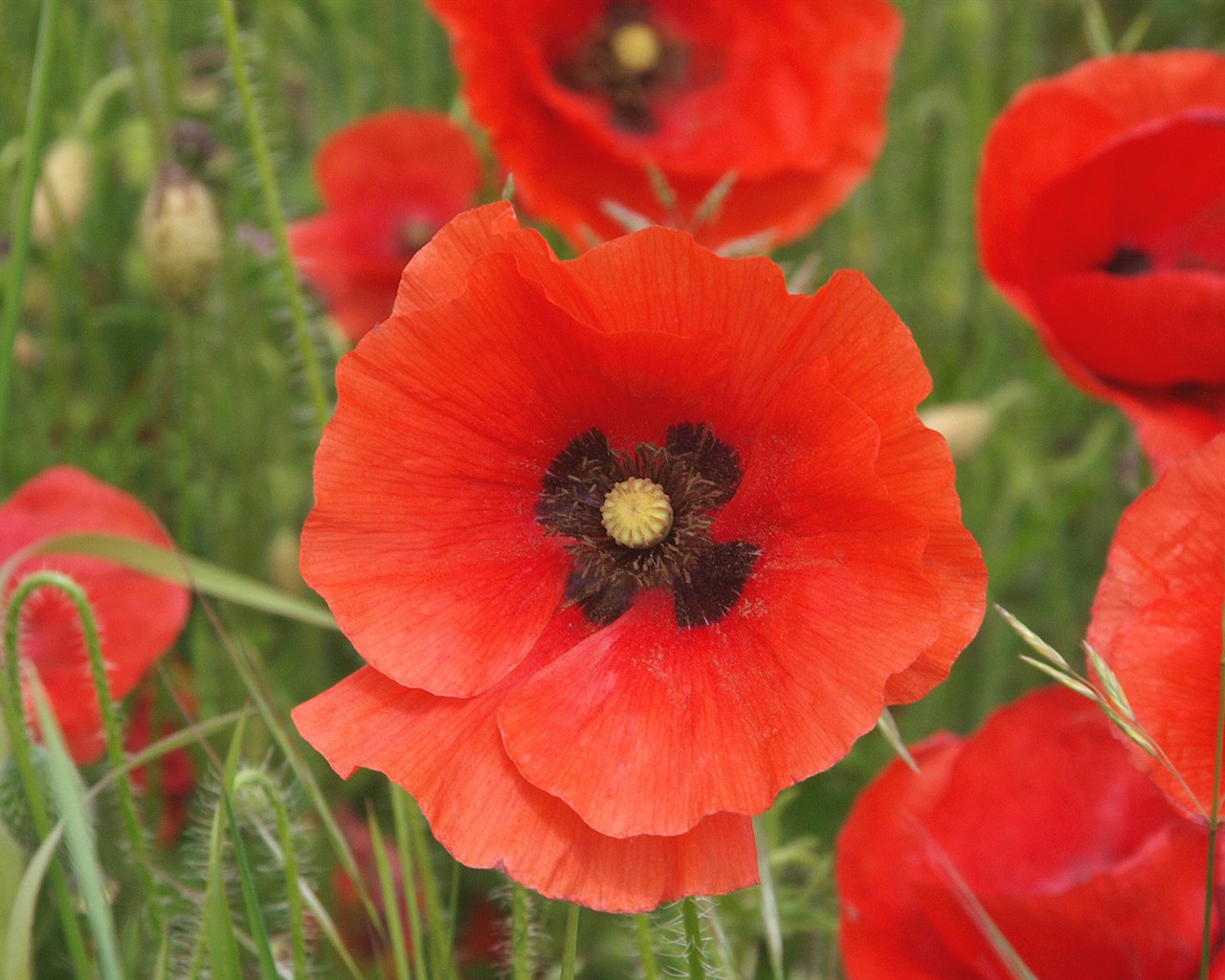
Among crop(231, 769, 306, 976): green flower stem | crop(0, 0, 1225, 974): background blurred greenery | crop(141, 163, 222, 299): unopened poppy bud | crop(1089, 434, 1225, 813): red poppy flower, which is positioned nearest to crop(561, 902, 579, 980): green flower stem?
crop(231, 769, 306, 976): green flower stem

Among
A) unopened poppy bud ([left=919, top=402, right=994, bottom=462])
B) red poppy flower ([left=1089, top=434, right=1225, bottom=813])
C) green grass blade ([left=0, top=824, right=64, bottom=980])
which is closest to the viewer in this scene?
green grass blade ([left=0, top=824, right=64, bottom=980])

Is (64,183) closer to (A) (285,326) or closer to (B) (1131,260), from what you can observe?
(A) (285,326)

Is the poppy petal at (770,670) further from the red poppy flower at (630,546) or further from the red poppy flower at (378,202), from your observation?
the red poppy flower at (378,202)

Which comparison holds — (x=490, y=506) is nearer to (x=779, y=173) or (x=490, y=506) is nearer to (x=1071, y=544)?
(x=779, y=173)

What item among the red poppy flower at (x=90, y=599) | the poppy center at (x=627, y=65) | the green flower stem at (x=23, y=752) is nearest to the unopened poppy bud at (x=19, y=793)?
the green flower stem at (x=23, y=752)

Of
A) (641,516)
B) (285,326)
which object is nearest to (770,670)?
(641,516)

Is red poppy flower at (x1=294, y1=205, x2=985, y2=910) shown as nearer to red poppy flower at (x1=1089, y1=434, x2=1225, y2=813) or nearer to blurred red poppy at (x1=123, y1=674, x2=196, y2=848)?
red poppy flower at (x1=1089, y1=434, x2=1225, y2=813)
